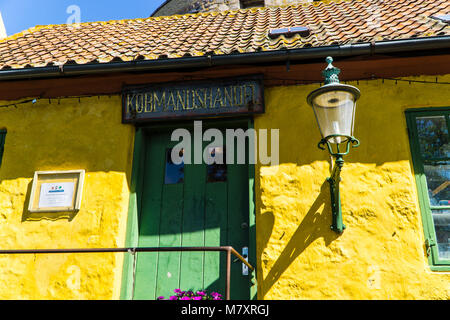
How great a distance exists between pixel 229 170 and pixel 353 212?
1.43 metres

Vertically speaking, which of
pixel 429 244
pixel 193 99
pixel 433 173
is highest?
pixel 193 99

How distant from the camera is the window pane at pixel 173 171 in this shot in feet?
15.9

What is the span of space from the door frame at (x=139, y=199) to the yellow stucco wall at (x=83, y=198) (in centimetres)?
7

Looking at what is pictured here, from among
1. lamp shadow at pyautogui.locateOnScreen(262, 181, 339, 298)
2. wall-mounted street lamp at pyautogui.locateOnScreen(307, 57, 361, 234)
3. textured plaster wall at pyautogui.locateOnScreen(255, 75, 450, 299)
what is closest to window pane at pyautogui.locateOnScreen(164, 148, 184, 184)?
textured plaster wall at pyautogui.locateOnScreen(255, 75, 450, 299)

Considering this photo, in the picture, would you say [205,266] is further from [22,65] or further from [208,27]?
[208,27]

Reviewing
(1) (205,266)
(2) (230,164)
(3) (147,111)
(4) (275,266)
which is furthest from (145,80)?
(4) (275,266)

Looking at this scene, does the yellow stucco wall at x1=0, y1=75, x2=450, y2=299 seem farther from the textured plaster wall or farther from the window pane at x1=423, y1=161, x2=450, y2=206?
the window pane at x1=423, y1=161, x2=450, y2=206

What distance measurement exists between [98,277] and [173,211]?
3.41 ft

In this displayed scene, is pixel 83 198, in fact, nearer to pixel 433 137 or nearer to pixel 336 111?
pixel 336 111

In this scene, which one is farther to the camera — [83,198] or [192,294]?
[83,198]

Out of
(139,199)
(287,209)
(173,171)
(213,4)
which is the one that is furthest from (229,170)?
(213,4)

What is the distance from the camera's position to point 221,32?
19.7 ft

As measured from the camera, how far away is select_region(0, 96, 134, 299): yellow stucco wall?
433 centimetres

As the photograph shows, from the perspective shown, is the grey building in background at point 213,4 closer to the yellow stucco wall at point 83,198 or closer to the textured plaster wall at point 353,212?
the textured plaster wall at point 353,212
